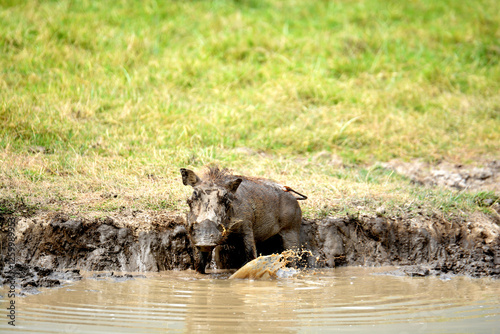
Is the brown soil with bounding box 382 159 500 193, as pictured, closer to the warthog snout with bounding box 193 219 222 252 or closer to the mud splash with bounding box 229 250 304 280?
the mud splash with bounding box 229 250 304 280

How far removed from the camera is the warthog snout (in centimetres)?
562

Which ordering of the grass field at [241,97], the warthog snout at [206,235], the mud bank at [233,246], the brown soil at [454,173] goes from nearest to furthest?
the warthog snout at [206,235]
the mud bank at [233,246]
the grass field at [241,97]
the brown soil at [454,173]

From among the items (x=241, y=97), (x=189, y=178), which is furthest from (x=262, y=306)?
(x=241, y=97)

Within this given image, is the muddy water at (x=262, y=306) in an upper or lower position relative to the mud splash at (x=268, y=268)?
upper

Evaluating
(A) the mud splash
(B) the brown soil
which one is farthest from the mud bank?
(B) the brown soil

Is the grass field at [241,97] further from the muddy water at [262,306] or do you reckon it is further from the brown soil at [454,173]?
the muddy water at [262,306]

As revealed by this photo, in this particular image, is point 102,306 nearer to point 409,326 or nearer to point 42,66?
point 409,326

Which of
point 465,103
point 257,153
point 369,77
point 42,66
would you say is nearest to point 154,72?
point 42,66

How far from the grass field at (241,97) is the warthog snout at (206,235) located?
1.31 metres

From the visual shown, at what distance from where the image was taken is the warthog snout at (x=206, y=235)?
5625 mm

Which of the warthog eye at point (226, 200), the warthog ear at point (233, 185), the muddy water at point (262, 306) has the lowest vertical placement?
the muddy water at point (262, 306)

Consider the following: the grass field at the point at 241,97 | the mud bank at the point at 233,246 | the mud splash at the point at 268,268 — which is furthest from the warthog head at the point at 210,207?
the grass field at the point at 241,97

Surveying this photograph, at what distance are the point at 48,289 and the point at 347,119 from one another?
6937 mm

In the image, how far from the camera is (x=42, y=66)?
1146cm
